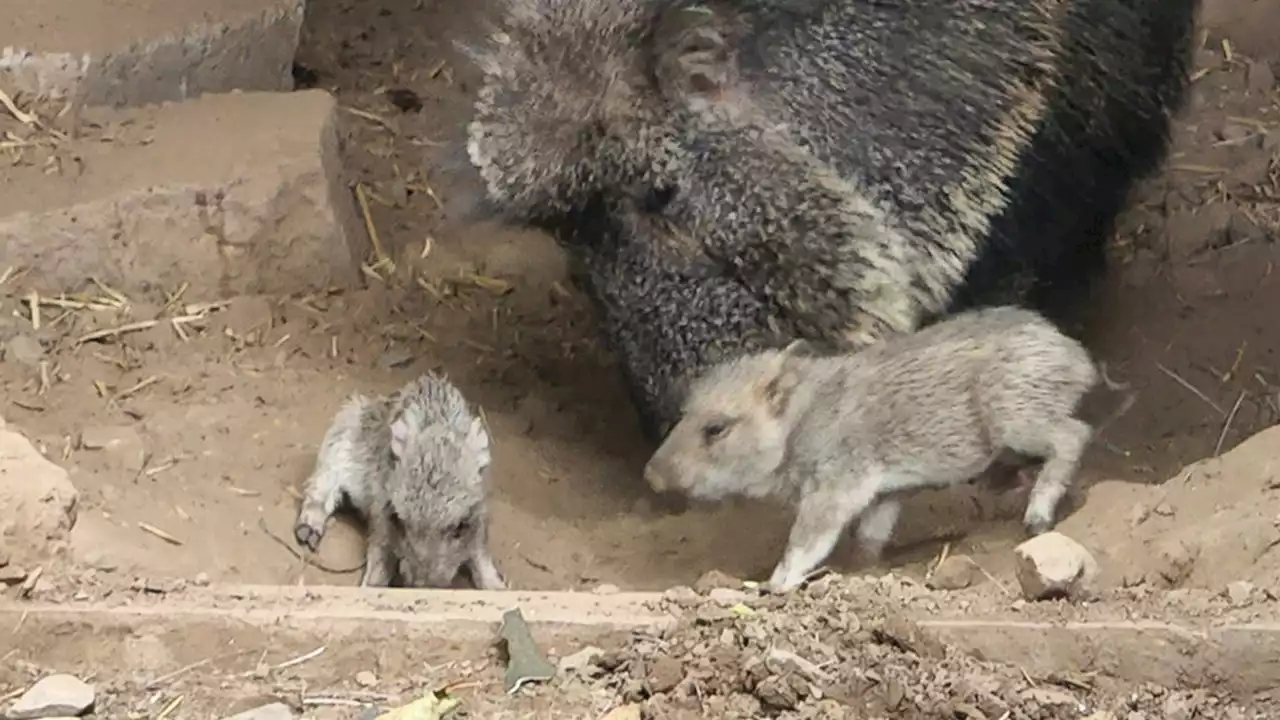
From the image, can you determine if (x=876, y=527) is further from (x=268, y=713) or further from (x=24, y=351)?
(x=24, y=351)

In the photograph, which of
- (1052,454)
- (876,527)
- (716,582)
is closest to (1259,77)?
(1052,454)

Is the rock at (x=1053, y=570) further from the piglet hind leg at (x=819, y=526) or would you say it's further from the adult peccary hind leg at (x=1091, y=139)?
the adult peccary hind leg at (x=1091, y=139)

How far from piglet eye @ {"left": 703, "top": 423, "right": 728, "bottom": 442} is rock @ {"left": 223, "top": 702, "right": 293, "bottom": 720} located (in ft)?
3.62

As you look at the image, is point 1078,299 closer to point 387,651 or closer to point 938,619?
point 938,619

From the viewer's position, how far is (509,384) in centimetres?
407

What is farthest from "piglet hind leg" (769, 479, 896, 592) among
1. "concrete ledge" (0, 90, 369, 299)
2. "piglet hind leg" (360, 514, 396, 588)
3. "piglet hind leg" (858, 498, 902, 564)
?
"concrete ledge" (0, 90, 369, 299)

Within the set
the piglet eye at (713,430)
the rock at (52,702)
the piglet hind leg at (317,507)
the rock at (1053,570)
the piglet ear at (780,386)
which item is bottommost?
the piglet hind leg at (317,507)

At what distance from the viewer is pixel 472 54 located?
3590mm

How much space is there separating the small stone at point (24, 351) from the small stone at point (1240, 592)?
2531mm

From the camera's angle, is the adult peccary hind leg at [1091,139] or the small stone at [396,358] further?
the small stone at [396,358]

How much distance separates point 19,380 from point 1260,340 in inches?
114

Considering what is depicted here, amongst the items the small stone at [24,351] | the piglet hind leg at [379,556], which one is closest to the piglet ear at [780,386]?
the piglet hind leg at [379,556]

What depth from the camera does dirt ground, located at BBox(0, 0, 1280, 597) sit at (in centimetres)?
311

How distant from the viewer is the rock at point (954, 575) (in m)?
2.69
